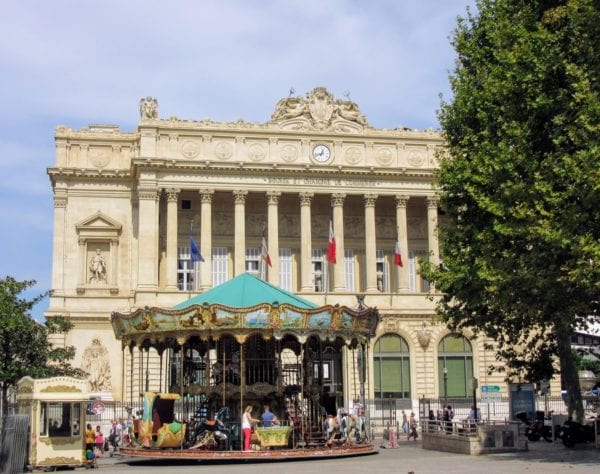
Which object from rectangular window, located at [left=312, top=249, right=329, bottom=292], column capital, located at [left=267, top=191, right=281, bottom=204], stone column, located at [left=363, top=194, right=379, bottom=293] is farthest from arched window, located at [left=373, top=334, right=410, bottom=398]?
column capital, located at [left=267, top=191, right=281, bottom=204]

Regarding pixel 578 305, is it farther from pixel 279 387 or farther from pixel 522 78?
pixel 279 387

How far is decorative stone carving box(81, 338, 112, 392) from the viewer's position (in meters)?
52.5

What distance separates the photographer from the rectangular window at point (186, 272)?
5597 cm

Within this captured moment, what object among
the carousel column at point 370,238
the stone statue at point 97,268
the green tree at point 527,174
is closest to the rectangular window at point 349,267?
the carousel column at point 370,238

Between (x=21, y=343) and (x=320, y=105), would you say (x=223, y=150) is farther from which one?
(x=21, y=343)

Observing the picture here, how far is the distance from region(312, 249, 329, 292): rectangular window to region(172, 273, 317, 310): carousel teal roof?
2530cm

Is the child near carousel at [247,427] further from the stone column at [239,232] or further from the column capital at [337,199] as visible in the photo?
the column capital at [337,199]

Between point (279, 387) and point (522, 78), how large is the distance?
40.0ft

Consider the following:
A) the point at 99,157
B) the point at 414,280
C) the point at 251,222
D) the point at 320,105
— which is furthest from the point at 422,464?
the point at 99,157

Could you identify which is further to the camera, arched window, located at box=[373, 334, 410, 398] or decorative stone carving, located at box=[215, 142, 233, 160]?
decorative stone carving, located at box=[215, 142, 233, 160]

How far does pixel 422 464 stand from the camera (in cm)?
2591

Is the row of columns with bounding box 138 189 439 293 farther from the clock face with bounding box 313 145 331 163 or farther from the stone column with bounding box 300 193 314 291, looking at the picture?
the clock face with bounding box 313 145 331 163

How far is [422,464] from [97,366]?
101ft

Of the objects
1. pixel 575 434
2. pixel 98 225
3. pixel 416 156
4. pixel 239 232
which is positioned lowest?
pixel 575 434
